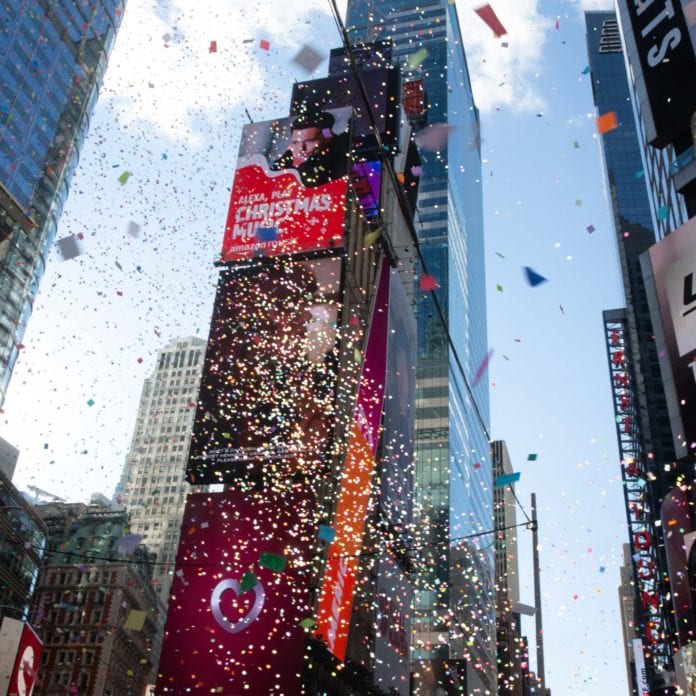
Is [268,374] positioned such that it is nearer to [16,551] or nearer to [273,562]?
[273,562]

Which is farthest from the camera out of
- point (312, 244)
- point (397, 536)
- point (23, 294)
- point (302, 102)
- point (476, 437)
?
point (476, 437)

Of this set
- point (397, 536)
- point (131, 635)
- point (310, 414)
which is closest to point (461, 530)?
point (131, 635)

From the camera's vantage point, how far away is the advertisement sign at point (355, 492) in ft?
71.1

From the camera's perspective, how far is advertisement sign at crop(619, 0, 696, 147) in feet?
62.0

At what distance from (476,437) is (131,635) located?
41529 mm

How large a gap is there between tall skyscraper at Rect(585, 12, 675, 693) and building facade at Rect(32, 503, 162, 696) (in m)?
38.9

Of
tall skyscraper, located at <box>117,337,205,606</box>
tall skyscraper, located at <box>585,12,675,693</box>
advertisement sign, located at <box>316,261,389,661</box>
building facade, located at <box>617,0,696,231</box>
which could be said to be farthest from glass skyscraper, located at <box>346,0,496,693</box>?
tall skyscraper, located at <box>117,337,205,606</box>

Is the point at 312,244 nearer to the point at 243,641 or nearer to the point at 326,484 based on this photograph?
the point at 326,484

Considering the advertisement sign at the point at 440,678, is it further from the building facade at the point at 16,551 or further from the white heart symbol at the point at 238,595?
the white heart symbol at the point at 238,595

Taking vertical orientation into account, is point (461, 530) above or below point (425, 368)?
below

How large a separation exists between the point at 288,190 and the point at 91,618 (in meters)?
58.3

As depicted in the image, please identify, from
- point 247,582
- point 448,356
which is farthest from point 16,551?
point 448,356

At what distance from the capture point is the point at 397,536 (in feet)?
98.1

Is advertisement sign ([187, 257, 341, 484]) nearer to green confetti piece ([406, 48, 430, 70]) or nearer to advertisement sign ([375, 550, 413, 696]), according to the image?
advertisement sign ([375, 550, 413, 696])
